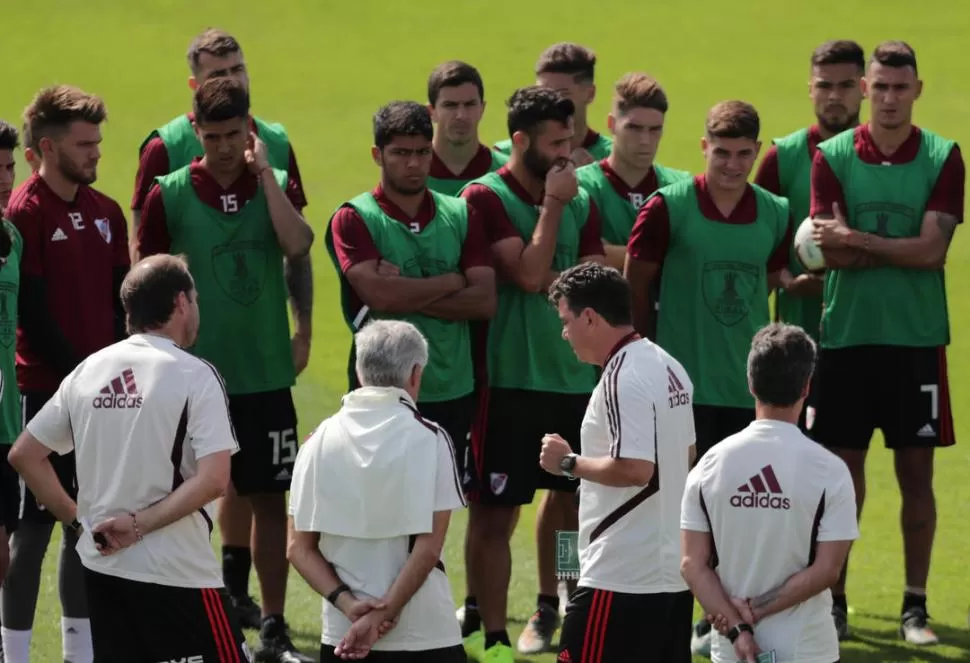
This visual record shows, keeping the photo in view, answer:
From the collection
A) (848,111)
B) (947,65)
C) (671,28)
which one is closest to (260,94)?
(671,28)

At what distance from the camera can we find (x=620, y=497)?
586cm

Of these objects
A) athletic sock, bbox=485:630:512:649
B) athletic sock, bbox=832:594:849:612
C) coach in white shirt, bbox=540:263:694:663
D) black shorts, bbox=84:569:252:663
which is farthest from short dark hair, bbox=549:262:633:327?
athletic sock, bbox=832:594:849:612

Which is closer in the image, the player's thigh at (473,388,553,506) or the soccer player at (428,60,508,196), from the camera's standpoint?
the player's thigh at (473,388,553,506)

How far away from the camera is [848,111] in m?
8.84

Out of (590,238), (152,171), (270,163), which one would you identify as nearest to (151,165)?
(152,171)

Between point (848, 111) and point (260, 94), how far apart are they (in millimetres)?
16339

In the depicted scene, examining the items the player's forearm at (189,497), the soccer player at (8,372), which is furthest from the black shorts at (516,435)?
the player's forearm at (189,497)

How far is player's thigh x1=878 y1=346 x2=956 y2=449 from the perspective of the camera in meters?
8.20

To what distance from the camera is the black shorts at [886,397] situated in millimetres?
8211

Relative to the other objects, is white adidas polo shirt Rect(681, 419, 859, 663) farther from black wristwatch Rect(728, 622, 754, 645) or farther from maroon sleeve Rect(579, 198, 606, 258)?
maroon sleeve Rect(579, 198, 606, 258)

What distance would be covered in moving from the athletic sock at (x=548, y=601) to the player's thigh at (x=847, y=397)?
150 cm

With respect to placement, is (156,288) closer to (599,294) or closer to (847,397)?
(599,294)

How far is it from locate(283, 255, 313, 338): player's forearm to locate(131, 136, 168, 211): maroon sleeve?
80 cm

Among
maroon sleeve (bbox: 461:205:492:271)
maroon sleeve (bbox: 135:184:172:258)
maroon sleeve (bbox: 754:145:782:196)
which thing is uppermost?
maroon sleeve (bbox: 754:145:782:196)
